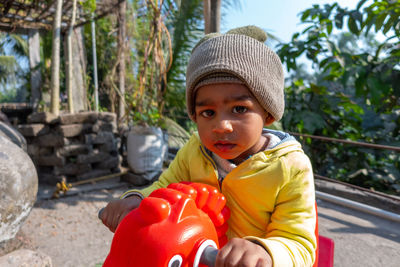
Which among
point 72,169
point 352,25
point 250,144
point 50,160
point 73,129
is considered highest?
point 352,25

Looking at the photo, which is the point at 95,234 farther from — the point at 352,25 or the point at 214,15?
the point at 352,25

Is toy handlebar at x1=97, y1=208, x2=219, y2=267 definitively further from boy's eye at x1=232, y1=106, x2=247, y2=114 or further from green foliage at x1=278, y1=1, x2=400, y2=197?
green foliage at x1=278, y1=1, x2=400, y2=197

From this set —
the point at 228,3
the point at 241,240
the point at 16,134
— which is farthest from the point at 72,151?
the point at 228,3

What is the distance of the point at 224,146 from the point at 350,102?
423 cm

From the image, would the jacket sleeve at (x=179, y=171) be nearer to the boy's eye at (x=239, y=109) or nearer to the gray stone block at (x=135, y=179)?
the boy's eye at (x=239, y=109)

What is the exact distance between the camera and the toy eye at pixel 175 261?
730mm

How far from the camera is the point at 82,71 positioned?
18.8ft

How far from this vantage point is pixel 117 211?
3.52 ft

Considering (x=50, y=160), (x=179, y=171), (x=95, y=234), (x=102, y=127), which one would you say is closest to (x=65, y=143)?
(x=50, y=160)

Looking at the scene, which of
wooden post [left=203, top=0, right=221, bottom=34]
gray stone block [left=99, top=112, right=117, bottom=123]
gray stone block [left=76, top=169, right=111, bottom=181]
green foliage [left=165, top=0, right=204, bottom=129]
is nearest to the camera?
wooden post [left=203, top=0, right=221, bottom=34]

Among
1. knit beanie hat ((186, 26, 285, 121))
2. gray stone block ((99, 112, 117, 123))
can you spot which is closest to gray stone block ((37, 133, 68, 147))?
gray stone block ((99, 112, 117, 123))

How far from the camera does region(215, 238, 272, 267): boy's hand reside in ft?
2.29

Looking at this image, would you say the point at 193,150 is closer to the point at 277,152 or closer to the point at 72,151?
the point at 277,152

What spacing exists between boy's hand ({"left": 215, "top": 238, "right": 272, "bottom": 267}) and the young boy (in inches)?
5.9
